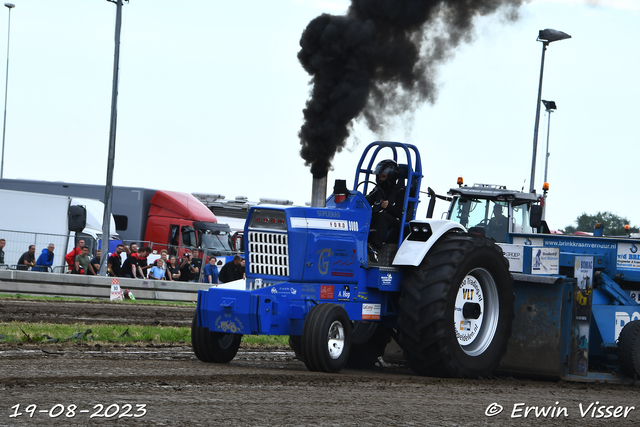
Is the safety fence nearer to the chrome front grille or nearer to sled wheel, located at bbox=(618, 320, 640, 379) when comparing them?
the chrome front grille

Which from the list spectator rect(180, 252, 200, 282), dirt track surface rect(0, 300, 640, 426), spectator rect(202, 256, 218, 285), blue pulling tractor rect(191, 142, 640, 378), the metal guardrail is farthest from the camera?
spectator rect(202, 256, 218, 285)

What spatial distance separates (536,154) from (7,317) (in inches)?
838

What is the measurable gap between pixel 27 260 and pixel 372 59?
13.2m

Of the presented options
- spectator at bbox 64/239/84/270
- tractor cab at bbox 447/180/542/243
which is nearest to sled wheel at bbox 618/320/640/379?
tractor cab at bbox 447/180/542/243

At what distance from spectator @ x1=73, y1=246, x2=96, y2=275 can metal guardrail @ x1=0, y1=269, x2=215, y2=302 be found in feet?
3.55

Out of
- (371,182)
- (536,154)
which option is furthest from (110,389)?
(536,154)

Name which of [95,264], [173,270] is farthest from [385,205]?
[173,270]

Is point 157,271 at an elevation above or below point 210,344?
above

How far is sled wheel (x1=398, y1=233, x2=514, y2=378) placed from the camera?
880 centimetres

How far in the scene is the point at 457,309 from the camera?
9.27 meters

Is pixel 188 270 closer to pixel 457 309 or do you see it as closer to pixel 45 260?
pixel 45 260

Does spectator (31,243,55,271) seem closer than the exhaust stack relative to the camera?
No

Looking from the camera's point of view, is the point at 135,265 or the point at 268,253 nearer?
the point at 268,253

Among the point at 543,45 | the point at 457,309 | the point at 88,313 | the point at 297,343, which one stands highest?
the point at 543,45
